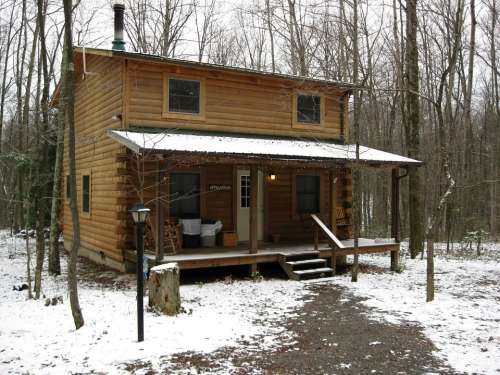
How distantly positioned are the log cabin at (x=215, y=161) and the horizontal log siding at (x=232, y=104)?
28 mm

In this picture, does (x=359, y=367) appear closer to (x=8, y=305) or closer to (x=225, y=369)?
(x=225, y=369)

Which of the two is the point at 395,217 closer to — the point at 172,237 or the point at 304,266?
the point at 304,266

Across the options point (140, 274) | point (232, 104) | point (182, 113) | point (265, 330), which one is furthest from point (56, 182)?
point (265, 330)

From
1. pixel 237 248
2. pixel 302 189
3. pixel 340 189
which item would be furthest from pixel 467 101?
pixel 237 248

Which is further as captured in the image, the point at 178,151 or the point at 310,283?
the point at 310,283

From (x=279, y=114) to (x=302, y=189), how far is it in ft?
7.59

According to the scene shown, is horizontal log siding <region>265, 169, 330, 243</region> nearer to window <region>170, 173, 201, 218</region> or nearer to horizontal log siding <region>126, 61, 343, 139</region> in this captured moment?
horizontal log siding <region>126, 61, 343, 139</region>

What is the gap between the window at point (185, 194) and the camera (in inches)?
484

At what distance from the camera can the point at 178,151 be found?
9.73 meters

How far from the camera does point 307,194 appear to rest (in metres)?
14.4

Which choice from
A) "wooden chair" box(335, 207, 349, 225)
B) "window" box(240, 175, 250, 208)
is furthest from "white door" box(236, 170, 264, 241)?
"wooden chair" box(335, 207, 349, 225)

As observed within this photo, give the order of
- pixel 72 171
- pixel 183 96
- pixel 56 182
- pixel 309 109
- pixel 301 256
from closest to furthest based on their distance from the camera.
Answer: pixel 72 171, pixel 56 182, pixel 301 256, pixel 183 96, pixel 309 109

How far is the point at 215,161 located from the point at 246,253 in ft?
7.76

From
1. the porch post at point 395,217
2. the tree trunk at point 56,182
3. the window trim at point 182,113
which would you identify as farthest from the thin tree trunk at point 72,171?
the porch post at point 395,217
